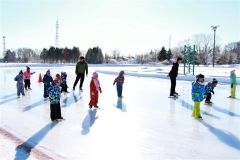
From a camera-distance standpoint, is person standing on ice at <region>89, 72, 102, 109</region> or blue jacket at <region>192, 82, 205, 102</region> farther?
person standing on ice at <region>89, 72, 102, 109</region>

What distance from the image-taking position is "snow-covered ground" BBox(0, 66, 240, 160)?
537 centimetres

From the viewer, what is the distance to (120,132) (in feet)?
21.9

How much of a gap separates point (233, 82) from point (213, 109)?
136 inches

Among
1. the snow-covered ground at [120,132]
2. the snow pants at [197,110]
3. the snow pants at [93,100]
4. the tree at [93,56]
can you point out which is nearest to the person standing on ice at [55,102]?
the snow-covered ground at [120,132]

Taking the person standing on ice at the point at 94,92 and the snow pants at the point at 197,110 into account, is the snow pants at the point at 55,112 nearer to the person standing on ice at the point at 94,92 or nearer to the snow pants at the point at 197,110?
the person standing on ice at the point at 94,92

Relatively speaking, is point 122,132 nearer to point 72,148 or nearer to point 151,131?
point 151,131

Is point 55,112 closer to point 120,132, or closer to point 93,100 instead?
point 93,100

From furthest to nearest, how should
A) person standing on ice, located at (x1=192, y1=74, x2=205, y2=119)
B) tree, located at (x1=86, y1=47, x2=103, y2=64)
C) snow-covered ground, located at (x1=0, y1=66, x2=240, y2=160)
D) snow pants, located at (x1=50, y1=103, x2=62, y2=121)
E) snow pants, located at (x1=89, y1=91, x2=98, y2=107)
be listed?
1. tree, located at (x1=86, y1=47, x2=103, y2=64)
2. snow pants, located at (x1=89, y1=91, x2=98, y2=107)
3. person standing on ice, located at (x1=192, y1=74, x2=205, y2=119)
4. snow pants, located at (x1=50, y1=103, x2=62, y2=121)
5. snow-covered ground, located at (x1=0, y1=66, x2=240, y2=160)

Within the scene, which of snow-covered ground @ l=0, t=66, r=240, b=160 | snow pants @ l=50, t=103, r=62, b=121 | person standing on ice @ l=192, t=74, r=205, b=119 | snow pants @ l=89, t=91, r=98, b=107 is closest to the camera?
snow-covered ground @ l=0, t=66, r=240, b=160

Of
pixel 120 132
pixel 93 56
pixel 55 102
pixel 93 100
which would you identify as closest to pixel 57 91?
pixel 55 102

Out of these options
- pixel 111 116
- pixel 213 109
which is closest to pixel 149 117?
pixel 111 116

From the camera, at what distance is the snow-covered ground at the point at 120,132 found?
17.6ft

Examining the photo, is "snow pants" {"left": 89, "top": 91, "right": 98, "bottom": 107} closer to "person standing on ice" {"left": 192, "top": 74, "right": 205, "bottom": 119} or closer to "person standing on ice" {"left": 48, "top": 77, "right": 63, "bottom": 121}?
"person standing on ice" {"left": 48, "top": 77, "right": 63, "bottom": 121}

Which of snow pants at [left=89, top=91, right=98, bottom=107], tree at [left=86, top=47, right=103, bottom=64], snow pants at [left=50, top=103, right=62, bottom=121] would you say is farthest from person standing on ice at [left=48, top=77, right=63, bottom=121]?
tree at [left=86, top=47, right=103, bottom=64]
